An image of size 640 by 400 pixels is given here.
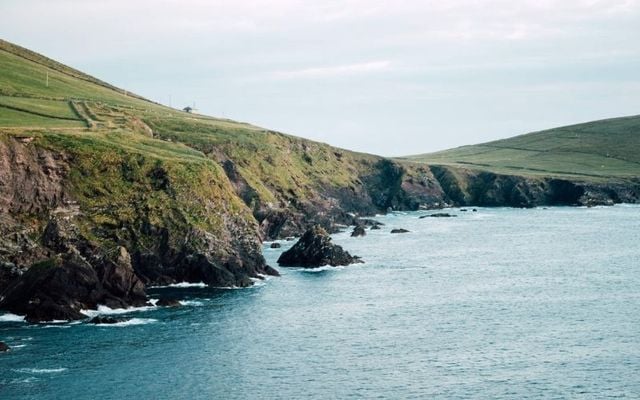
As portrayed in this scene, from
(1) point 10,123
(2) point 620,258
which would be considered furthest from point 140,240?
(2) point 620,258

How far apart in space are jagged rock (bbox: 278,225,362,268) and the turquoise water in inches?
268

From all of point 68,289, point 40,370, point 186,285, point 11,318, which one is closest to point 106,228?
point 186,285

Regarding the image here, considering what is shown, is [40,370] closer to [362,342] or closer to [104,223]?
[362,342]

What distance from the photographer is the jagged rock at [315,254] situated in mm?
158500

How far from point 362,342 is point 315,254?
57.3m

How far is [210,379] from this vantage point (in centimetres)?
8744

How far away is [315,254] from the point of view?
159 m

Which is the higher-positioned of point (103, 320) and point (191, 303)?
point (191, 303)

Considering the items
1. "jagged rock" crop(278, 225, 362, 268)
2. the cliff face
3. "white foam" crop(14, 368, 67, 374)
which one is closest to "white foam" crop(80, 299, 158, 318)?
the cliff face

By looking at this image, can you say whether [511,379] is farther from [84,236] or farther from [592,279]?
[84,236]

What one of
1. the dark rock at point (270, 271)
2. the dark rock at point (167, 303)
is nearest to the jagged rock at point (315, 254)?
the dark rock at point (270, 271)

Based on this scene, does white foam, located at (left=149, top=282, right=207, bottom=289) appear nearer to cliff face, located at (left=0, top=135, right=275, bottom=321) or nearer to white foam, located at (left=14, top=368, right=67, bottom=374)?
cliff face, located at (left=0, top=135, right=275, bottom=321)

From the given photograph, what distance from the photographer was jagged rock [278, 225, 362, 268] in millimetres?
158500

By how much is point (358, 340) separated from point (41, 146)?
231 feet
